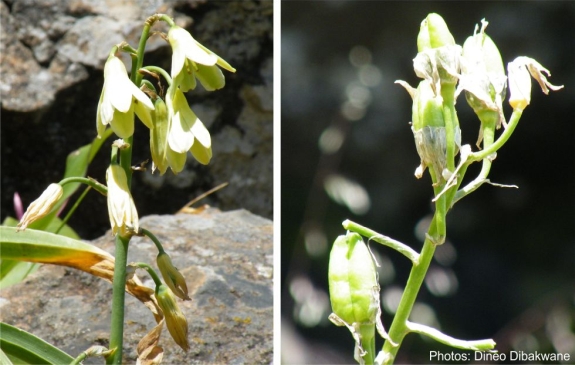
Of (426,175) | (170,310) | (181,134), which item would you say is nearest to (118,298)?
Answer: (170,310)

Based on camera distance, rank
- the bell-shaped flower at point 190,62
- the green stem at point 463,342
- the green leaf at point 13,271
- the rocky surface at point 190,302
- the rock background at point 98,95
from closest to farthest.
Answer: the green stem at point 463,342
the bell-shaped flower at point 190,62
the rocky surface at point 190,302
the green leaf at point 13,271
the rock background at point 98,95

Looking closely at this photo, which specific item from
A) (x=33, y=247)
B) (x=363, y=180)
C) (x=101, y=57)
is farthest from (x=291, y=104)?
(x=33, y=247)

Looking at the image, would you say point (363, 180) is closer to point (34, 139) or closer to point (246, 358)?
point (246, 358)

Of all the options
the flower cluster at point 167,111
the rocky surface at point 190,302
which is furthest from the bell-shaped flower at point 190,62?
the rocky surface at point 190,302

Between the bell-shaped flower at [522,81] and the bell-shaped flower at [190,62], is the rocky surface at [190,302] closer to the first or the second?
the bell-shaped flower at [190,62]

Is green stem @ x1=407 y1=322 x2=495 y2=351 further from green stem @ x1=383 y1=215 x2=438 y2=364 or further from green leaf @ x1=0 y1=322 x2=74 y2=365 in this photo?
green leaf @ x1=0 y1=322 x2=74 y2=365
